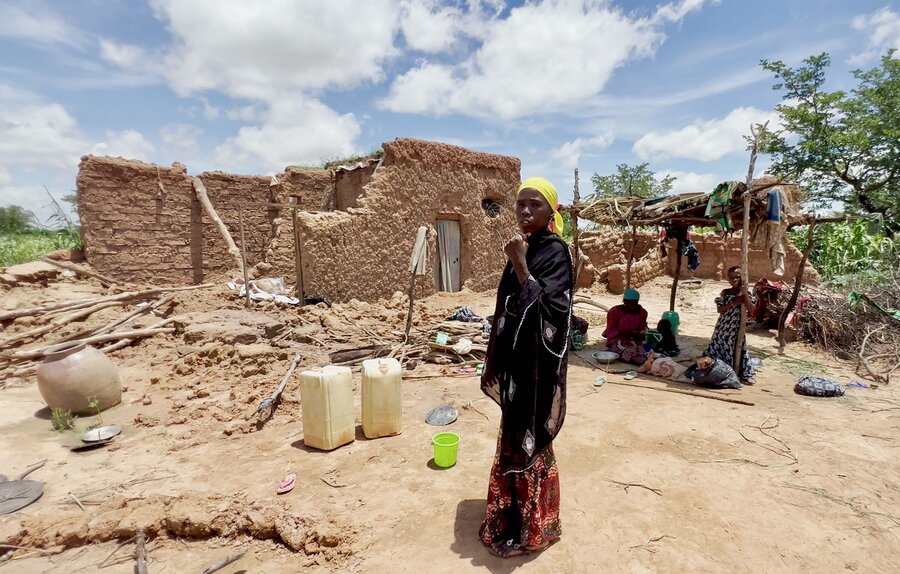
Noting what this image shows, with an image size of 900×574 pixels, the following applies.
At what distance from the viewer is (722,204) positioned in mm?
5402

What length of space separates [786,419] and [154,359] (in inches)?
290

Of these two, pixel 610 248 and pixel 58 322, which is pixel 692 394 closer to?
pixel 610 248

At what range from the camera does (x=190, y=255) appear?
9.61m

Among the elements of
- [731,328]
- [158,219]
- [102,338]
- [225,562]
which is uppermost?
[158,219]

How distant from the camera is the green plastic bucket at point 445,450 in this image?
310 centimetres

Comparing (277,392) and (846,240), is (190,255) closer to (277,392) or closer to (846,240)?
(277,392)

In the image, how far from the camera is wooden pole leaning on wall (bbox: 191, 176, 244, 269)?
370 inches

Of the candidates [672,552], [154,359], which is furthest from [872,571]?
[154,359]

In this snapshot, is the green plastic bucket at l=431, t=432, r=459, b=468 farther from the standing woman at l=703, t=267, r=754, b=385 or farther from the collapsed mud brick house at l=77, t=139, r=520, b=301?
the collapsed mud brick house at l=77, t=139, r=520, b=301

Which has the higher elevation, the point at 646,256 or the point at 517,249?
the point at 646,256

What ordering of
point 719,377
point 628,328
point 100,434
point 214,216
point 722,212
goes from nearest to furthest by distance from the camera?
point 100,434 < point 719,377 < point 722,212 < point 628,328 < point 214,216

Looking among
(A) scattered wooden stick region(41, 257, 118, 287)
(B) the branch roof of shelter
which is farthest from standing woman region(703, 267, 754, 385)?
(A) scattered wooden stick region(41, 257, 118, 287)

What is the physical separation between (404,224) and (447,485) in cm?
664

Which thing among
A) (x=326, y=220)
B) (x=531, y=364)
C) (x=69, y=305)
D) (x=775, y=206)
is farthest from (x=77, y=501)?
(x=775, y=206)
